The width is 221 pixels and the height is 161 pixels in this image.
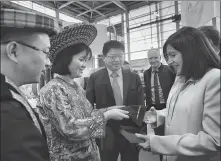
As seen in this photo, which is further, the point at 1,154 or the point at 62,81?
the point at 62,81

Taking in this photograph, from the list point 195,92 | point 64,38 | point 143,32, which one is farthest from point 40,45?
point 143,32

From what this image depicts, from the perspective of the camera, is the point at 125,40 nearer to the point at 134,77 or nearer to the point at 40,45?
the point at 134,77

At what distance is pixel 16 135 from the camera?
22.0 inches

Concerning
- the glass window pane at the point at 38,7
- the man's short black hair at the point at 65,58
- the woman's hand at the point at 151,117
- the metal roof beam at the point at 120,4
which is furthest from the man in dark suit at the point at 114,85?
the metal roof beam at the point at 120,4

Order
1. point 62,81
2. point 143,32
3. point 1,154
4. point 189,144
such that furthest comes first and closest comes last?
point 143,32, point 62,81, point 189,144, point 1,154

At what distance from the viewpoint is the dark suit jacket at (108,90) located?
2.14m

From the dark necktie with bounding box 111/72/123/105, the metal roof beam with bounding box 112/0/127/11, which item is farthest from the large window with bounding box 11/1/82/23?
the dark necktie with bounding box 111/72/123/105

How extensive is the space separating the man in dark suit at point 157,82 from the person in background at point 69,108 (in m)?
1.70

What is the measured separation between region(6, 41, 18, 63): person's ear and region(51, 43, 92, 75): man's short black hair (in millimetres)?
518

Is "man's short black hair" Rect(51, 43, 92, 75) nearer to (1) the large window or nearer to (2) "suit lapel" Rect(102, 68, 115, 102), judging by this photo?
(2) "suit lapel" Rect(102, 68, 115, 102)

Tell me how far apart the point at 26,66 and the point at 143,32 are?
11.3 metres

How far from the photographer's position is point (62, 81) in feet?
4.00

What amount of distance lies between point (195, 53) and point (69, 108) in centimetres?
77

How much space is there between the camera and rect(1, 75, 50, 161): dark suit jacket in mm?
549
